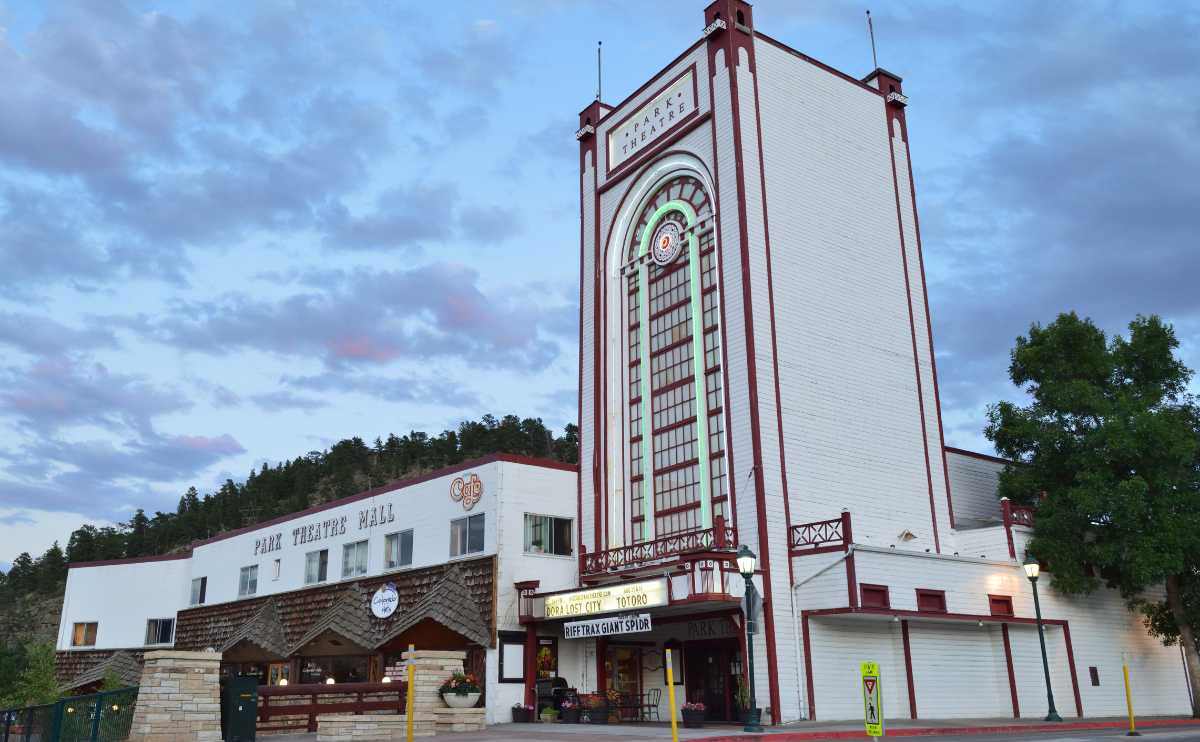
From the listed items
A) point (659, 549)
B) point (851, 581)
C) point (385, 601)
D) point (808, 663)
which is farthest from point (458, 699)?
point (385, 601)

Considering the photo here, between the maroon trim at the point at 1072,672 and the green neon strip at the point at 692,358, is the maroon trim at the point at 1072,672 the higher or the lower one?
the lower one

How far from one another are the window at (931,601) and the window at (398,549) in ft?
61.8

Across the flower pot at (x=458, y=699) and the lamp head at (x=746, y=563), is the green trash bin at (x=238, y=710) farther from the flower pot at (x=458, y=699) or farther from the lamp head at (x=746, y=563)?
the lamp head at (x=746, y=563)

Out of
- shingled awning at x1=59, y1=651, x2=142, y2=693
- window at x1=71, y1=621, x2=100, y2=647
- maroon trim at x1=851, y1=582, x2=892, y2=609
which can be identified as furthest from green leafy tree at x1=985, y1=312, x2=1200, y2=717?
window at x1=71, y1=621, x2=100, y2=647

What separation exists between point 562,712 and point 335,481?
12867 cm

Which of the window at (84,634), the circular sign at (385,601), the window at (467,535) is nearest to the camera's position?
the window at (467,535)

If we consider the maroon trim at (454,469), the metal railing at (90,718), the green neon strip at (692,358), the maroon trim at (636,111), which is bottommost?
the metal railing at (90,718)

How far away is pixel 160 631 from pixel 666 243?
3660 centimetres

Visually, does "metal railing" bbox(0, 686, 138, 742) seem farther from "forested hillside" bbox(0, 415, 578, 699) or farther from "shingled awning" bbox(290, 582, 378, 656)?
"forested hillside" bbox(0, 415, 578, 699)

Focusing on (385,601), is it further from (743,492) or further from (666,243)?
(666,243)

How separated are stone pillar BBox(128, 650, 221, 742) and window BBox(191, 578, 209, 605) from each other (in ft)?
106

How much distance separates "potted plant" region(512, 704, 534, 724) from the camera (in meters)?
32.0

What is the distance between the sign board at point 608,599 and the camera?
29.3m

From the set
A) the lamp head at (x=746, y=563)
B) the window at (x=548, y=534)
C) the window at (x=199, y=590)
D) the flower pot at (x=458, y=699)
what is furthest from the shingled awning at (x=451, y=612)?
the window at (x=199, y=590)
